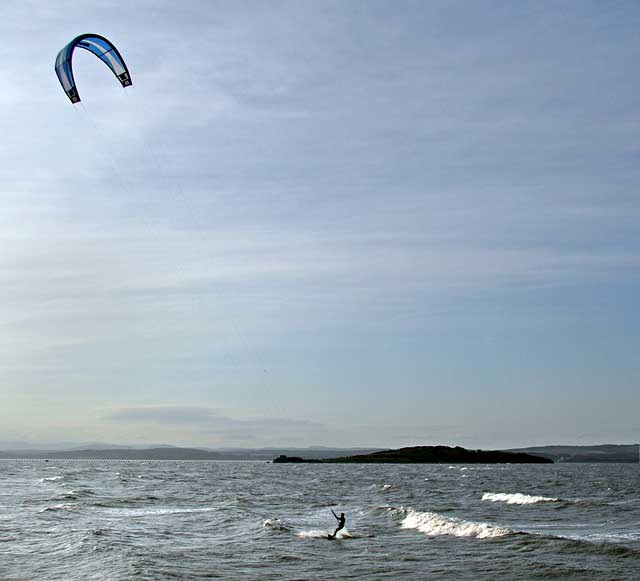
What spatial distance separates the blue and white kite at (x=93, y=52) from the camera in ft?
82.8

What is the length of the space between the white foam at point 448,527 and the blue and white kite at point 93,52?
821 inches

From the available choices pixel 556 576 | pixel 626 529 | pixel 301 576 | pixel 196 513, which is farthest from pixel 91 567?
pixel 626 529

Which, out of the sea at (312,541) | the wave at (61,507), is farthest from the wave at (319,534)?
the wave at (61,507)

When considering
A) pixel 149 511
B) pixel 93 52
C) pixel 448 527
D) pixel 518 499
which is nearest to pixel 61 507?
pixel 149 511

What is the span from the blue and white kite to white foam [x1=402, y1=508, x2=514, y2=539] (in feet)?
68.4

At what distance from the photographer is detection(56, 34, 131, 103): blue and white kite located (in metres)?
25.2

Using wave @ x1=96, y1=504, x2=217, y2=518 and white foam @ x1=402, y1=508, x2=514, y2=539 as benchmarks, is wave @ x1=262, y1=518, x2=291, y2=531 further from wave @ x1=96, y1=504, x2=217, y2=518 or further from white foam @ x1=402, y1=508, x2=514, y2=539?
wave @ x1=96, y1=504, x2=217, y2=518

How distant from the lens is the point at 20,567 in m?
23.5

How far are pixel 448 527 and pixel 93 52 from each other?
2306cm

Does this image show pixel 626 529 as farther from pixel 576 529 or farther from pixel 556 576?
pixel 556 576

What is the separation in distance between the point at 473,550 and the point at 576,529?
936 cm

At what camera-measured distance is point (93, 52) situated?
26547mm

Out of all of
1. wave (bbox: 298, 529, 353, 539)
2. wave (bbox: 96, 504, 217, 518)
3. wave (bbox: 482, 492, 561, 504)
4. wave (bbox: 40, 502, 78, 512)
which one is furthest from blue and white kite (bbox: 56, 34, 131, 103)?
wave (bbox: 482, 492, 561, 504)

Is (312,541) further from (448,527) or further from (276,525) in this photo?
(448,527)
